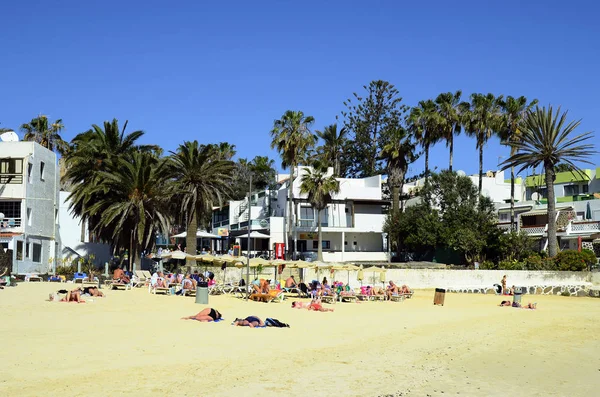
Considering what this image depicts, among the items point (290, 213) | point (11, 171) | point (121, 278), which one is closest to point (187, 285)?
point (121, 278)

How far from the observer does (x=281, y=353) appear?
47.4ft

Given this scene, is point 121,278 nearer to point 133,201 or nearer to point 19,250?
point 133,201

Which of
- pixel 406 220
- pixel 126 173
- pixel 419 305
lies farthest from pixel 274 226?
pixel 419 305

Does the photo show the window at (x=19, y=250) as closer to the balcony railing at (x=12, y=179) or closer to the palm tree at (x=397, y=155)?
the balcony railing at (x=12, y=179)

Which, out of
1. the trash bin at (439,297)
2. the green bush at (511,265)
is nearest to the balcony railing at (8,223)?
the trash bin at (439,297)

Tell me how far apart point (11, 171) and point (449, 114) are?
37.5 metres

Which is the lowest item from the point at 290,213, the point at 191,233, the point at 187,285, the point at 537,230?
the point at 187,285

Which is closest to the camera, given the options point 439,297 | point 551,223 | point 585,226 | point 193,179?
point 439,297

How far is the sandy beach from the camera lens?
1108 cm

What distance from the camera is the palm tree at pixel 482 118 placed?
183 feet

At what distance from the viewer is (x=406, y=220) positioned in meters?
54.3

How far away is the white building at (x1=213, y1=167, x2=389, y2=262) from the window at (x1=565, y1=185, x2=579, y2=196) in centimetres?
2306

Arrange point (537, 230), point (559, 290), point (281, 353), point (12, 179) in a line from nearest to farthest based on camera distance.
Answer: point (281, 353) → point (12, 179) → point (559, 290) → point (537, 230)

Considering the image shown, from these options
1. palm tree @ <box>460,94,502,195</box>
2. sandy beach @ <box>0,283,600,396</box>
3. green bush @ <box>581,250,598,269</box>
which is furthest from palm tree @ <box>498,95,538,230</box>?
sandy beach @ <box>0,283,600,396</box>
